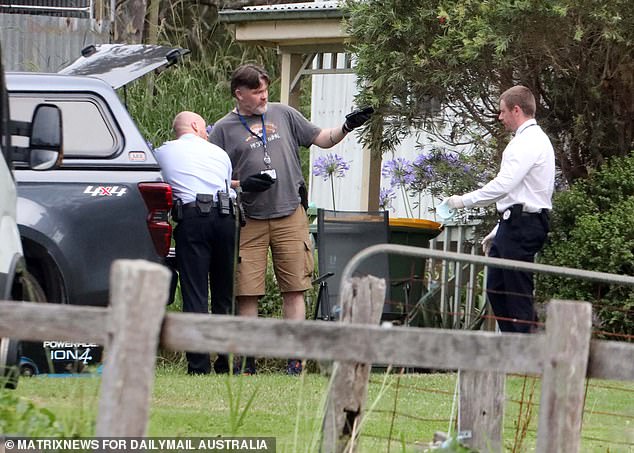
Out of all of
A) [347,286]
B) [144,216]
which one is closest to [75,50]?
[144,216]

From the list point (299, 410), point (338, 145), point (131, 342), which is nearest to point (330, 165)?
point (338, 145)

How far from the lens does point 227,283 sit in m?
8.51

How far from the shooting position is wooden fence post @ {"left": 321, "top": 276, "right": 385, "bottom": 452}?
164 inches

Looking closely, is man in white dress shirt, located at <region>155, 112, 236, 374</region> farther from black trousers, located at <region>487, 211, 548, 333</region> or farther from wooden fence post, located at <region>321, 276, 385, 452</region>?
wooden fence post, located at <region>321, 276, 385, 452</region>

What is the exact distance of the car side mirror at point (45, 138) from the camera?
6262 mm

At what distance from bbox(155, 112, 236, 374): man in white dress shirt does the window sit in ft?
2.52

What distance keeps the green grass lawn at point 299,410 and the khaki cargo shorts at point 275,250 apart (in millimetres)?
654

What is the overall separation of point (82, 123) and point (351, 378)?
12.6 feet

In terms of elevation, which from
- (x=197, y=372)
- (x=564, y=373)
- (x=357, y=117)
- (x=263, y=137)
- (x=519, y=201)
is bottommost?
(x=197, y=372)

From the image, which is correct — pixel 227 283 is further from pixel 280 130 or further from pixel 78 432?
pixel 78 432

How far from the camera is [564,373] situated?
3420mm

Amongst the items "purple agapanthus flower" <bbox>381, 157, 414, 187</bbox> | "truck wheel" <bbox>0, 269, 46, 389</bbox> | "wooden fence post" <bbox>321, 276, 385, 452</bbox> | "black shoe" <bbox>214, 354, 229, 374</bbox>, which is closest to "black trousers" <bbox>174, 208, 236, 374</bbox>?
"black shoe" <bbox>214, 354, 229, 374</bbox>

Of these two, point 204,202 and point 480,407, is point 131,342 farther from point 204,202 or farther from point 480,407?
point 204,202

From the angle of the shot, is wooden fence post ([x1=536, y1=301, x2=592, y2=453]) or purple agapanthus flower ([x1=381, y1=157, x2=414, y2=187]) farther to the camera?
purple agapanthus flower ([x1=381, y1=157, x2=414, y2=187])
